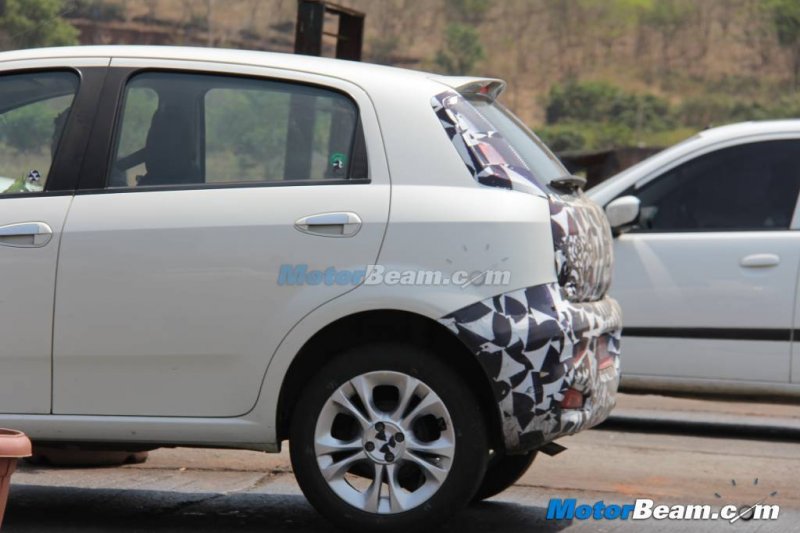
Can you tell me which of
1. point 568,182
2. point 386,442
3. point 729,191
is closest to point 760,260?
point 729,191

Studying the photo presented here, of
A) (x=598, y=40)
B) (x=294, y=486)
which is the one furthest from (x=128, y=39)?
(x=294, y=486)

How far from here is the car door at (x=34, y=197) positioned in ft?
16.3

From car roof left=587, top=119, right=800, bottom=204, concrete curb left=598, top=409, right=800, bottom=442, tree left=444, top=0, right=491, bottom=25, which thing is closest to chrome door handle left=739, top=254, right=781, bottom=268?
car roof left=587, top=119, right=800, bottom=204

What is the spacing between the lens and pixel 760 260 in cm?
792

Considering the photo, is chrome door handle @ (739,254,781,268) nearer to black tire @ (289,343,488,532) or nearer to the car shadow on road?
the car shadow on road

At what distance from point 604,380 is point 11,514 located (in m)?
2.39

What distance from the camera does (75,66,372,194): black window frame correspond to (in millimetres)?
4961

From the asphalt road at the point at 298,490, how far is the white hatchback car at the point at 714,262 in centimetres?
49

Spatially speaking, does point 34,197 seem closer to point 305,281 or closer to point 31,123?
point 31,123

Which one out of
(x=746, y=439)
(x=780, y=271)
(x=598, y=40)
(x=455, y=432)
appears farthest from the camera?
(x=598, y=40)

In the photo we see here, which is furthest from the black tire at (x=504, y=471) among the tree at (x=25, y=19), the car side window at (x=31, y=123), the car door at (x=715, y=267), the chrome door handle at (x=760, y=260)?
the tree at (x=25, y=19)

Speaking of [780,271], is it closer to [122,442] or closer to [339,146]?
[339,146]

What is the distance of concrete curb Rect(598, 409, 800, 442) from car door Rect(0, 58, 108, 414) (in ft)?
15.0

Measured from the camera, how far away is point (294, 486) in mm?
6262
